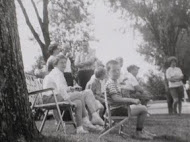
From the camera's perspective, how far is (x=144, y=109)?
6.95 metres

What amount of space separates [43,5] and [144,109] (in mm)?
12731

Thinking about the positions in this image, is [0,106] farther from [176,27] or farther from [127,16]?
[176,27]

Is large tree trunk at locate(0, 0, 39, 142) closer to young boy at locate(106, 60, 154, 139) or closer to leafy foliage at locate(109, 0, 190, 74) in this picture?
young boy at locate(106, 60, 154, 139)

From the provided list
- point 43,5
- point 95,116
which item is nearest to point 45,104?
point 95,116

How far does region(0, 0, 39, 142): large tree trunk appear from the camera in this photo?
4391 mm

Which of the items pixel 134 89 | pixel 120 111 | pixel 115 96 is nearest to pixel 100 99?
pixel 134 89

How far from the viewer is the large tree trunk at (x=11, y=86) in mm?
4391

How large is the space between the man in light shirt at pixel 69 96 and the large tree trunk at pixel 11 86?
8.20ft

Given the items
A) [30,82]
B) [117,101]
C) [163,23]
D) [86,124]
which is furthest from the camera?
[163,23]

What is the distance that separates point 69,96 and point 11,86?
2817 mm

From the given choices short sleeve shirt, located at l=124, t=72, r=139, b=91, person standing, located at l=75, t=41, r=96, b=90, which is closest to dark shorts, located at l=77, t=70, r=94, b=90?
person standing, located at l=75, t=41, r=96, b=90

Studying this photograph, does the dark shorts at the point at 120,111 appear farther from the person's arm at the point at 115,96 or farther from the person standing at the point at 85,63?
the person standing at the point at 85,63

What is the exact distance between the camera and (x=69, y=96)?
726 cm

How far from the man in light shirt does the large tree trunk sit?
2.50m
